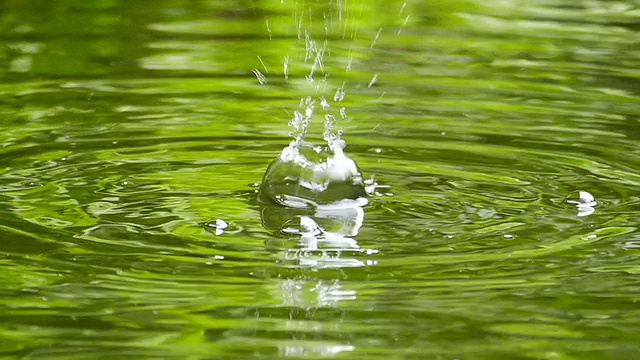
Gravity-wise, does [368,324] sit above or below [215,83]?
above

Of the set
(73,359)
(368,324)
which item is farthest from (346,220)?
(73,359)

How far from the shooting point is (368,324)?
201cm

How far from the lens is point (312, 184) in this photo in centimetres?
296

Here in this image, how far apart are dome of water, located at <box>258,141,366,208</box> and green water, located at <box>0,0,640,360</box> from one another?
0.05 metres

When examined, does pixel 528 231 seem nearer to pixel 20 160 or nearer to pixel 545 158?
pixel 545 158

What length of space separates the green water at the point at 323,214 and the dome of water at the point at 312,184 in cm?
5

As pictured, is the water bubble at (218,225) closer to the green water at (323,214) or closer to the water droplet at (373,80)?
the green water at (323,214)

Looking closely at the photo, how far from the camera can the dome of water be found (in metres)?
2.94

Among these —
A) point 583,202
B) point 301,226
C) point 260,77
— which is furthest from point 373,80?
point 301,226

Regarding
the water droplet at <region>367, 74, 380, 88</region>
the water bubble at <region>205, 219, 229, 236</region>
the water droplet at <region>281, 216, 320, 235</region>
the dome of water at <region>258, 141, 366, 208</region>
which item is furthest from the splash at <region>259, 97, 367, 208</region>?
the water droplet at <region>367, 74, 380, 88</region>

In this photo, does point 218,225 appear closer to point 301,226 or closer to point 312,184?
point 301,226

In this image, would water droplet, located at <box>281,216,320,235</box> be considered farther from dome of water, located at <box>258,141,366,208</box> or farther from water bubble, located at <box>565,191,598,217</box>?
water bubble, located at <box>565,191,598,217</box>

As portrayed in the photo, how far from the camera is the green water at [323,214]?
2004 mm

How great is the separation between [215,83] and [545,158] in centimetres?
156
